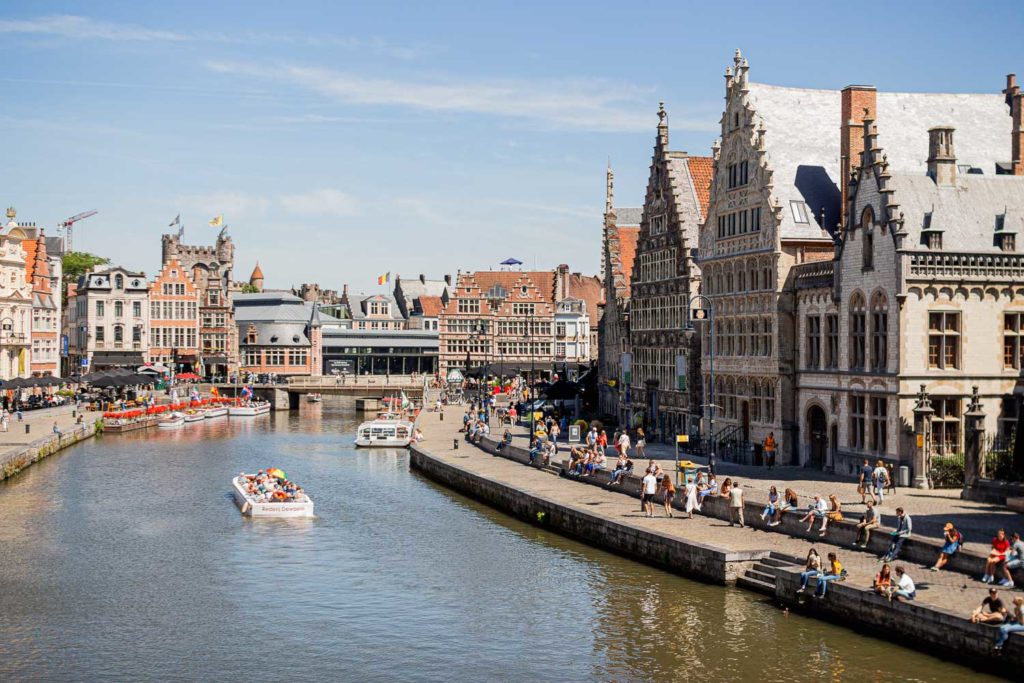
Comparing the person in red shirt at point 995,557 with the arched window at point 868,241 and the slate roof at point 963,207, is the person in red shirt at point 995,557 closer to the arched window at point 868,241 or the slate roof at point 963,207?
the slate roof at point 963,207

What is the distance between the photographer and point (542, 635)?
107ft

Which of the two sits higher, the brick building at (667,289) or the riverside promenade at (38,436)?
the brick building at (667,289)

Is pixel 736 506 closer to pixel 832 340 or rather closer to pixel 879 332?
pixel 879 332

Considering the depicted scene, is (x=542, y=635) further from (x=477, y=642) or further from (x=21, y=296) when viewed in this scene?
(x=21, y=296)

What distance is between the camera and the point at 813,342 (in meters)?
52.2

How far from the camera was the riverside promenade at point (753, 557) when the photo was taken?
27812mm

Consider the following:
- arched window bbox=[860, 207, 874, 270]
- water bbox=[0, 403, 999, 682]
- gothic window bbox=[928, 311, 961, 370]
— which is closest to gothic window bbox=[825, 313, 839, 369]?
arched window bbox=[860, 207, 874, 270]

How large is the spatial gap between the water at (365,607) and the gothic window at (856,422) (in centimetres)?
1246

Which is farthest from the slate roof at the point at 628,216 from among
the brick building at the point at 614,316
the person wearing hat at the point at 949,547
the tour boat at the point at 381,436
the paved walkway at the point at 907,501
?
the person wearing hat at the point at 949,547

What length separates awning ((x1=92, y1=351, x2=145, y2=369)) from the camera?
13850 centimetres

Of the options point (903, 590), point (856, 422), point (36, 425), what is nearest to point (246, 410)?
point (36, 425)

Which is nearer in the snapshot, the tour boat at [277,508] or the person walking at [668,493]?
the person walking at [668,493]

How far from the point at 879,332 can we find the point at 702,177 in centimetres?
2441

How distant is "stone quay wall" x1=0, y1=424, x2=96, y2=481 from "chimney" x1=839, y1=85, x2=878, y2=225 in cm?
4176
